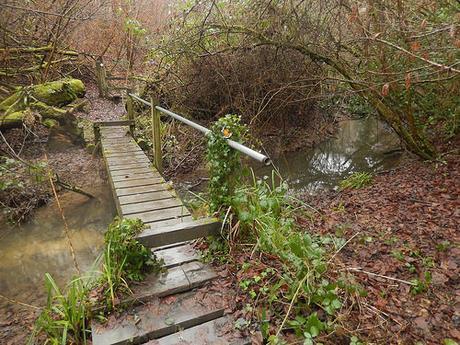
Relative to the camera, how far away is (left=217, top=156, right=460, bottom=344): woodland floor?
241 centimetres

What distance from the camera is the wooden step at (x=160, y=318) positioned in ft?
7.04

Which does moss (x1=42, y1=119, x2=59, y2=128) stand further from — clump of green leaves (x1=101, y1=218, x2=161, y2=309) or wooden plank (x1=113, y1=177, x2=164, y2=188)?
clump of green leaves (x1=101, y1=218, x2=161, y2=309)

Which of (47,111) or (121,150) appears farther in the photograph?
(47,111)

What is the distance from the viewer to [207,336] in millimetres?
2211

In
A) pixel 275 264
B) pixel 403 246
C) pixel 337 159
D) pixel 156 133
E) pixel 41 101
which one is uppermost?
pixel 41 101

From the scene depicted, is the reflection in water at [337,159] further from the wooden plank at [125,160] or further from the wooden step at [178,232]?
the wooden step at [178,232]

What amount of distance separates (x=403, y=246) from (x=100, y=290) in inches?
125

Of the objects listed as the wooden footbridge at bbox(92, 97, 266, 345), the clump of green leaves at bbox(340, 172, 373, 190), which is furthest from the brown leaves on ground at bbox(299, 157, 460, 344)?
the wooden footbridge at bbox(92, 97, 266, 345)

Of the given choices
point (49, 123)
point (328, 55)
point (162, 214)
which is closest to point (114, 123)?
point (49, 123)

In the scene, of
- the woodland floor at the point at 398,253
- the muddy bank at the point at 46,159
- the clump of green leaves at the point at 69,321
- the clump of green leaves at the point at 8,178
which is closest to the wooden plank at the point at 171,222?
the woodland floor at the point at 398,253

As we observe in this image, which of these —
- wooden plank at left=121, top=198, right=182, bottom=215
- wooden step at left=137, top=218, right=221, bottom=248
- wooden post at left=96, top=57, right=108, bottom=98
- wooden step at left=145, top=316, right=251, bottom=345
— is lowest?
wooden step at left=145, top=316, right=251, bottom=345

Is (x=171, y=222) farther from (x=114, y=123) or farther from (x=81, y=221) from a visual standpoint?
(x=114, y=123)

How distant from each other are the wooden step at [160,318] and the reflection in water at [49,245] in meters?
2.05

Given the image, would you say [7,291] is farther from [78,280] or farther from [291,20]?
[291,20]
